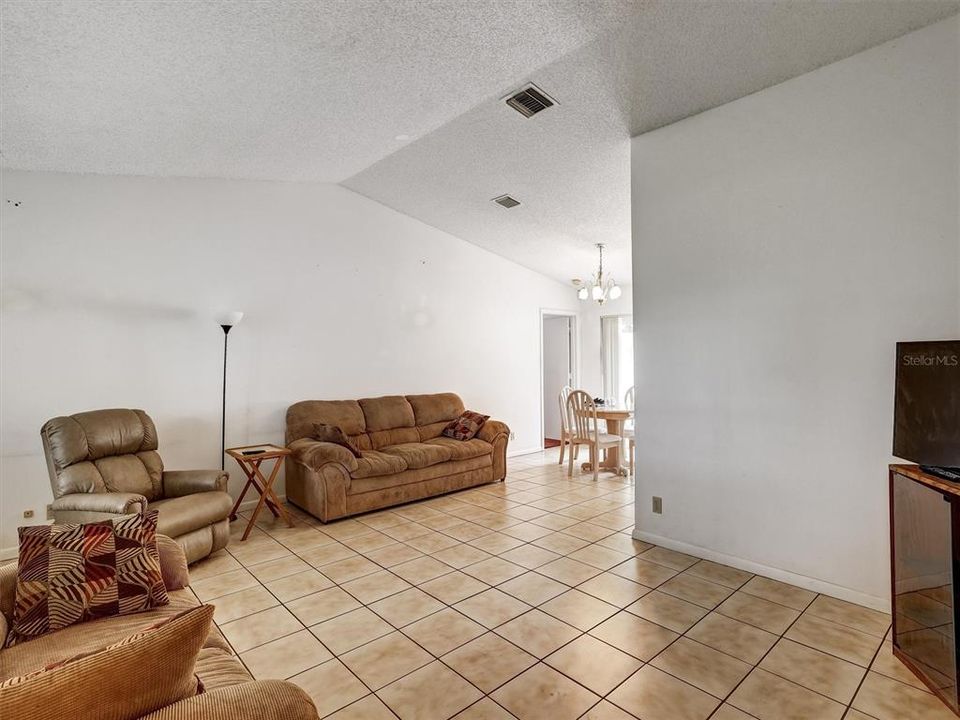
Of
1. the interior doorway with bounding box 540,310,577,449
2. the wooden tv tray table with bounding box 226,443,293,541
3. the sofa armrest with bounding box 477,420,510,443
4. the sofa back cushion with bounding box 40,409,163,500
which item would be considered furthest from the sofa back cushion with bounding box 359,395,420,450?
the interior doorway with bounding box 540,310,577,449

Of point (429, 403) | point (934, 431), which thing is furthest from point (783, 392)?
point (429, 403)

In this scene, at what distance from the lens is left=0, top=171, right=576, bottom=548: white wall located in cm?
358

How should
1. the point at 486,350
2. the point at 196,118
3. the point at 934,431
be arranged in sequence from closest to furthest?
the point at 934,431, the point at 196,118, the point at 486,350

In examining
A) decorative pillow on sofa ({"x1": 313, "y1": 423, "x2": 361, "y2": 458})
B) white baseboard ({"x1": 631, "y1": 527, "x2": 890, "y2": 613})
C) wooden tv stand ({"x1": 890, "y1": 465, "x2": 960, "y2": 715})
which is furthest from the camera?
decorative pillow on sofa ({"x1": 313, "y1": 423, "x2": 361, "y2": 458})

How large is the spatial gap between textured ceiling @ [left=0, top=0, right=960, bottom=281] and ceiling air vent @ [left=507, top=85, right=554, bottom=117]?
77 mm

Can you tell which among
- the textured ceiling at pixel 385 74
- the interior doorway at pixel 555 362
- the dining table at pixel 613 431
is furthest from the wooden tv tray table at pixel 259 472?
the interior doorway at pixel 555 362

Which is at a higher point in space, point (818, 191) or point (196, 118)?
point (196, 118)

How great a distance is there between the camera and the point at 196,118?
313cm

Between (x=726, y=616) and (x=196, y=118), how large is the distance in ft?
13.7

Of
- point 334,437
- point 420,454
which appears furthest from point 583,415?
point 334,437

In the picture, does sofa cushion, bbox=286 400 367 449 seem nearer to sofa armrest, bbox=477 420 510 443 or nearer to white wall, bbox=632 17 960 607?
sofa armrest, bbox=477 420 510 443

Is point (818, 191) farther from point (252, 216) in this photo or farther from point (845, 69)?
point (252, 216)

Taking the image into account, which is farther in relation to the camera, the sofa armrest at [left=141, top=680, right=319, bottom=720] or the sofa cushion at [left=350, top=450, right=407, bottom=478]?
the sofa cushion at [left=350, top=450, right=407, bottom=478]

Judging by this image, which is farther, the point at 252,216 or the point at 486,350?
the point at 486,350
